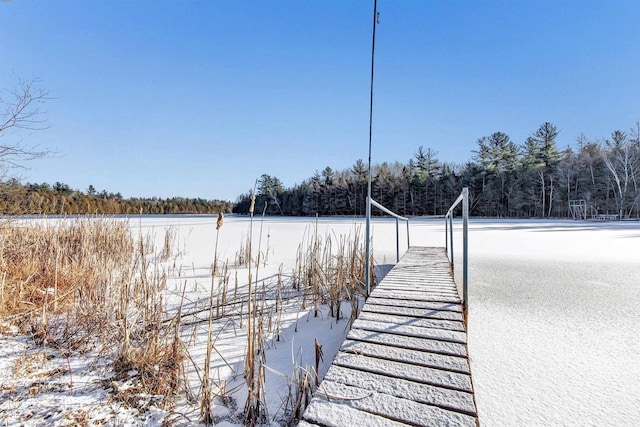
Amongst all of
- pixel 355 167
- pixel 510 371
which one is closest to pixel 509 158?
pixel 355 167

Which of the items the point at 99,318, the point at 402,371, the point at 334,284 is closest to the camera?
the point at 402,371

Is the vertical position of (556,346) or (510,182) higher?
(510,182)

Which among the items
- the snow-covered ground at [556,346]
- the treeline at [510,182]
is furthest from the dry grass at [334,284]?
the treeline at [510,182]

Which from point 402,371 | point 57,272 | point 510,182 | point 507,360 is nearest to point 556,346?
point 507,360

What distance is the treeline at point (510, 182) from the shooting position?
16703mm

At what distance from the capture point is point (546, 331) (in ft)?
5.82

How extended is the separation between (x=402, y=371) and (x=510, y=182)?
76.6 ft

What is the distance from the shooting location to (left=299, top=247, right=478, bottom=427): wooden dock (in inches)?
35.2

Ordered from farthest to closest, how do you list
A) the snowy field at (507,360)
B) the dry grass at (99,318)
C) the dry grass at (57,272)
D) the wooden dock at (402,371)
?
the dry grass at (57,272) → the dry grass at (99,318) → the snowy field at (507,360) → the wooden dock at (402,371)

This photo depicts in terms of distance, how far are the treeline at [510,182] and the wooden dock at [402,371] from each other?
11942mm

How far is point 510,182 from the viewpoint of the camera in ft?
66.3

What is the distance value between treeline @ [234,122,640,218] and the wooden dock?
1194cm

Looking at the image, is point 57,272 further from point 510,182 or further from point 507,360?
point 510,182

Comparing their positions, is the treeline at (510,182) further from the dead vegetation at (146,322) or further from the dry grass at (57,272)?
the dead vegetation at (146,322)
